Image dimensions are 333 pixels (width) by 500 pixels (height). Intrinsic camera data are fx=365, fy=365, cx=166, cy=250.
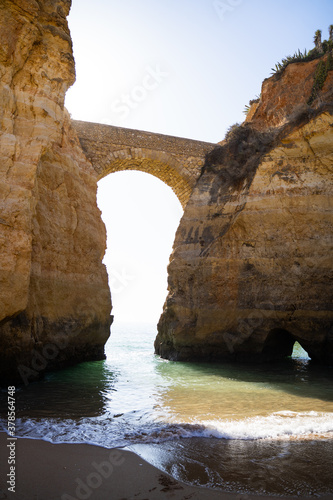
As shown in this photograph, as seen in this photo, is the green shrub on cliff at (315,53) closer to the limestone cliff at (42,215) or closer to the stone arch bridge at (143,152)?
the stone arch bridge at (143,152)

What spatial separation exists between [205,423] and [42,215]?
5585 millimetres

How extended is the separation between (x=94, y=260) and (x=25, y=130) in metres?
4.54

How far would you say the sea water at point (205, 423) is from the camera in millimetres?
2693

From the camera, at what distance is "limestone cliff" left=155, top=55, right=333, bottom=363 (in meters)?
9.63

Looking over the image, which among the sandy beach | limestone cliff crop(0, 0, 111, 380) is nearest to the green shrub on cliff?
limestone cliff crop(0, 0, 111, 380)

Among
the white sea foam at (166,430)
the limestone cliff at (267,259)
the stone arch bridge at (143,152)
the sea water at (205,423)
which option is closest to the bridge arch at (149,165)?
the stone arch bridge at (143,152)

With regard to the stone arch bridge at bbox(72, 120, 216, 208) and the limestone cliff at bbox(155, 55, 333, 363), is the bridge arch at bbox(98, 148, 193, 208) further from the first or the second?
the limestone cliff at bbox(155, 55, 333, 363)

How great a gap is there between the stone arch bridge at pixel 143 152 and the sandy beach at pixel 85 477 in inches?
390

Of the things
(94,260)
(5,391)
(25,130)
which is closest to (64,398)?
(5,391)

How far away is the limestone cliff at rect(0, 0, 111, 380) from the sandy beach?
101 inches

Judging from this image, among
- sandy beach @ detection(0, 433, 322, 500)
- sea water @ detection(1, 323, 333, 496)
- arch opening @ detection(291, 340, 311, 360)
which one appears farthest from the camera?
arch opening @ detection(291, 340, 311, 360)

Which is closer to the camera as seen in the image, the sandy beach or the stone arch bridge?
the sandy beach

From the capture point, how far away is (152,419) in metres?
4.12

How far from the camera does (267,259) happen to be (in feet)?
32.8
